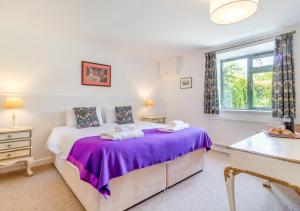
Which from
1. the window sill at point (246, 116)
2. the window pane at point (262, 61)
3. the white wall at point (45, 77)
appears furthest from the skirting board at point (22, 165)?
the window pane at point (262, 61)

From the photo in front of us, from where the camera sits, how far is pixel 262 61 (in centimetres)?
347

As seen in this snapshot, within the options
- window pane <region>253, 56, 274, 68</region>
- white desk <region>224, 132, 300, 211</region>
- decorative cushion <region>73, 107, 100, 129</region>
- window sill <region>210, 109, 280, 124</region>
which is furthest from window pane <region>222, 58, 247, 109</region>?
decorative cushion <region>73, 107, 100, 129</region>

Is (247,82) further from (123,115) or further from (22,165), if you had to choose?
(22,165)

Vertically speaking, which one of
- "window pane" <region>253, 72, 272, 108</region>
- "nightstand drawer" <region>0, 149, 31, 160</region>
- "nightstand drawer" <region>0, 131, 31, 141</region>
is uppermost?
"window pane" <region>253, 72, 272, 108</region>

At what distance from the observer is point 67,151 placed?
6.93ft

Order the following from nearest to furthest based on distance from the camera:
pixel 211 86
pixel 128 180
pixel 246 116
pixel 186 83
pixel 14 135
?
1. pixel 128 180
2. pixel 14 135
3. pixel 246 116
4. pixel 211 86
5. pixel 186 83

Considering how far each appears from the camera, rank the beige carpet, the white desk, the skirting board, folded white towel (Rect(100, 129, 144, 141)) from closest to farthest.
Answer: the white desk
the beige carpet
folded white towel (Rect(100, 129, 144, 141))
the skirting board

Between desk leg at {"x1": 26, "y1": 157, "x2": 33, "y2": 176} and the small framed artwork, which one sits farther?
the small framed artwork

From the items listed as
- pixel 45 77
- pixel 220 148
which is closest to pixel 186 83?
pixel 220 148

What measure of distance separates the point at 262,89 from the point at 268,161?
2.85 metres

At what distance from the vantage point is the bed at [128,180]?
166cm

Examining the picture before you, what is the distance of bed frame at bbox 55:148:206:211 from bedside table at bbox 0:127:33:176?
59cm

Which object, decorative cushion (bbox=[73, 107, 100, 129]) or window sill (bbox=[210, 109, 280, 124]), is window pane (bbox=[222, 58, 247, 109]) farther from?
decorative cushion (bbox=[73, 107, 100, 129])

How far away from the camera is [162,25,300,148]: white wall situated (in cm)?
327
